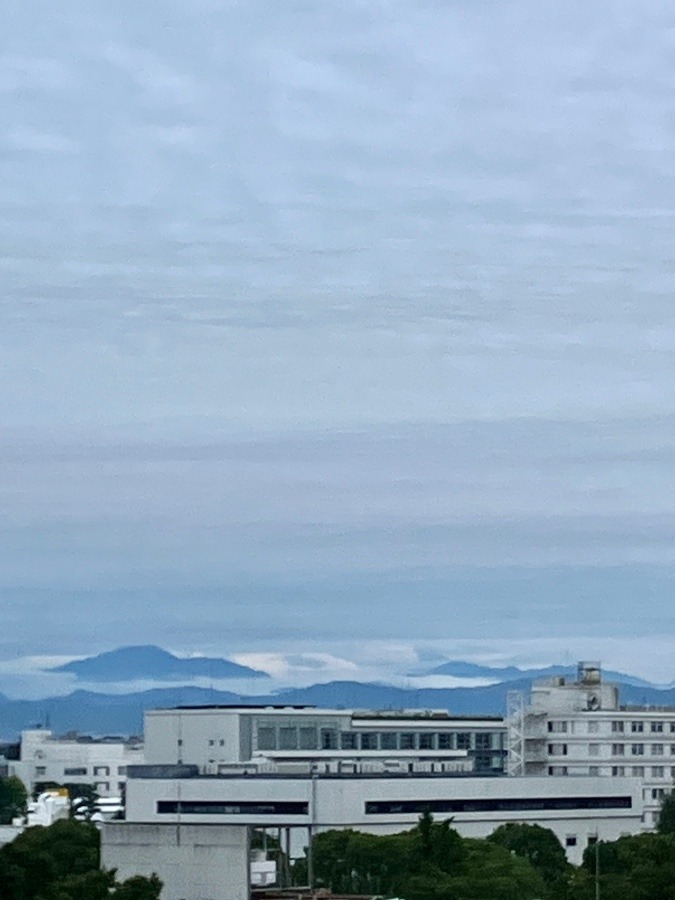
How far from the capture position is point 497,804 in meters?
110

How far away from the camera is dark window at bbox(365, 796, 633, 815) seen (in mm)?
105312

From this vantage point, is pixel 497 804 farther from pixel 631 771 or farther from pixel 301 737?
pixel 301 737

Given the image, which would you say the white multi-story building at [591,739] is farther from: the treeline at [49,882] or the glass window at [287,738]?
the treeline at [49,882]

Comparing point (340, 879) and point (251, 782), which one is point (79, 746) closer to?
point (251, 782)

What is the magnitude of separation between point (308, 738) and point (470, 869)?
7379 cm

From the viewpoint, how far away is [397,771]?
382 feet

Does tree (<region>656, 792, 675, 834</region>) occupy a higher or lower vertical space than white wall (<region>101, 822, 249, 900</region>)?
higher

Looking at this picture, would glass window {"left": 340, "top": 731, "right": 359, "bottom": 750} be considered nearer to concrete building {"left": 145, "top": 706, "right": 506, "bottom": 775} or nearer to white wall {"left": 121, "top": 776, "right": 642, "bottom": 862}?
concrete building {"left": 145, "top": 706, "right": 506, "bottom": 775}

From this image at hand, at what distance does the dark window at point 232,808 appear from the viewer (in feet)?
340

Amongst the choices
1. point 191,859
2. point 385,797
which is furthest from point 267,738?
point 191,859

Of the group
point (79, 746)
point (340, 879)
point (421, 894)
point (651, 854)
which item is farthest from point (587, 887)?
point (79, 746)

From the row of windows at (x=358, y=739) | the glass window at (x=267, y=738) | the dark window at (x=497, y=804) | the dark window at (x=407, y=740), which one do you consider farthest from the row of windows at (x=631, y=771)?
the glass window at (x=267, y=738)

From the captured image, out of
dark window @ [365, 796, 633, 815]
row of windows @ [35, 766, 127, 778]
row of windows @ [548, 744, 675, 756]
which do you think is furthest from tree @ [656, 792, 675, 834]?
row of windows @ [35, 766, 127, 778]

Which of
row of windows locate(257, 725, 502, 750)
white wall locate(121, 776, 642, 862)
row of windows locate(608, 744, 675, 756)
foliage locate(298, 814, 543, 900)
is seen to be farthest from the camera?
row of windows locate(257, 725, 502, 750)
